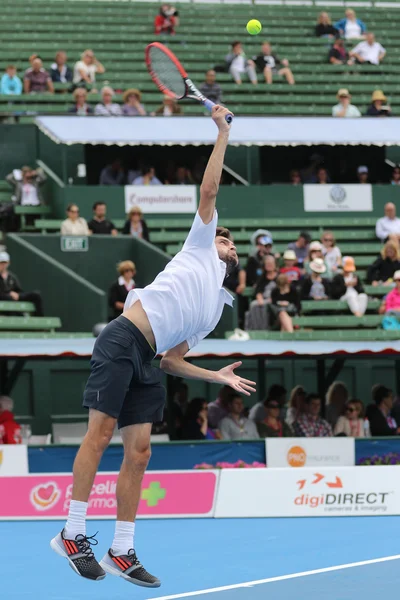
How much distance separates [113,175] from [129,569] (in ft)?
51.4

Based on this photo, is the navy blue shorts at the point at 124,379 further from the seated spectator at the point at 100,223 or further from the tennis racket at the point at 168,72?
the seated spectator at the point at 100,223

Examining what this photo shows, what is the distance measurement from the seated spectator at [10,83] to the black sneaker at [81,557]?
56.7 feet

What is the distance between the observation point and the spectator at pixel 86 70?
80.9 ft

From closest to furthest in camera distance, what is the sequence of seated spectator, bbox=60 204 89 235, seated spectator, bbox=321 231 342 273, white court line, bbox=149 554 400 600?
white court line, bbox=149 554 400 600 < seated spectator, bbox=321 231 342 273 < seated spectator, bbox=60 204 89 235

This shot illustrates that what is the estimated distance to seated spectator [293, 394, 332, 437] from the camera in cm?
1562

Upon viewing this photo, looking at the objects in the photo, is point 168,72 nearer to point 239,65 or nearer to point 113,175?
point 113,175

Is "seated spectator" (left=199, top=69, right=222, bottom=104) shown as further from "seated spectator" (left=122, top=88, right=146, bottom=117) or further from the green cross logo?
the green cross logo

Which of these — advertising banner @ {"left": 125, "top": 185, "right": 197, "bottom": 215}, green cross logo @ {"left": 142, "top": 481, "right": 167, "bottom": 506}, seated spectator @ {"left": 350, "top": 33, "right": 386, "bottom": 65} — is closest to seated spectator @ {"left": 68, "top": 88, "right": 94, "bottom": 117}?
advertising banner @ {"left": 125, "top": 185, "right": 197, "bottom": 215}

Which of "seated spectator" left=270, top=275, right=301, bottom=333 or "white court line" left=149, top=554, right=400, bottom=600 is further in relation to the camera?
"seated spectator" left=270, top=275, right=301, bottom=333

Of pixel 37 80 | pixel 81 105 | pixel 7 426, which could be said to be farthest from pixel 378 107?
pixel 7 426

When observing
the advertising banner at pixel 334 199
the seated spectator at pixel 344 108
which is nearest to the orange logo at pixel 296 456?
the advertising banner at pixel 334 199

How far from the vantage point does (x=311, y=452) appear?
1496cm

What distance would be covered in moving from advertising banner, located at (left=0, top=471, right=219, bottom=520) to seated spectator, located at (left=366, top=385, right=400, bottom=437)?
361 cm

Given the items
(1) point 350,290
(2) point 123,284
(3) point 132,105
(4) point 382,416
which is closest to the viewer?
(4) point 382,416
